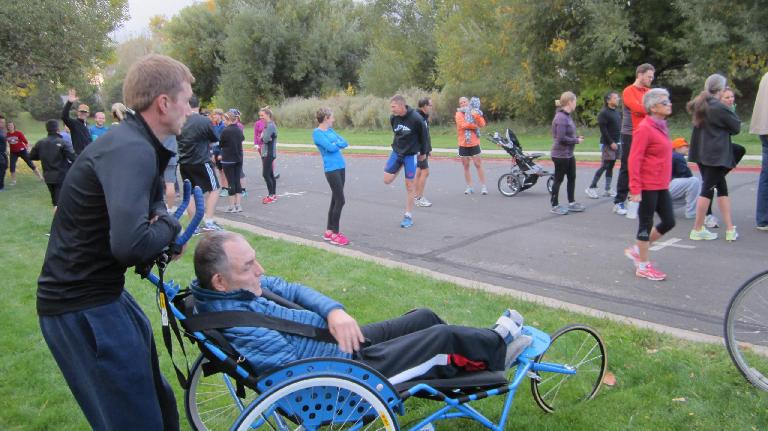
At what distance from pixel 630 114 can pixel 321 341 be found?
27.7 ft

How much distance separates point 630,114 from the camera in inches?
389

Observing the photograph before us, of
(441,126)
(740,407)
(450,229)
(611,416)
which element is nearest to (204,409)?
(611,416)

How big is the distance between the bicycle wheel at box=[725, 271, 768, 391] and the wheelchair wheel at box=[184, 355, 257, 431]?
2959mm

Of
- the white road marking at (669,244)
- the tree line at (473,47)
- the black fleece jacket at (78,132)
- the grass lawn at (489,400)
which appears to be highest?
the tree line at (473,47)

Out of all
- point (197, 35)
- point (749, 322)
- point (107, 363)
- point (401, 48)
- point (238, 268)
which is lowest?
point (749, 322)

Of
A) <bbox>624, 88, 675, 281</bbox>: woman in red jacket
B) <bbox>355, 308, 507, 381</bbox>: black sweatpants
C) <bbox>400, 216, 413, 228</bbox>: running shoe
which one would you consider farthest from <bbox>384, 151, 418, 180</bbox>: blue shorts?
<bbox>355, 308, 507, 381</bbox>: black sweatpants

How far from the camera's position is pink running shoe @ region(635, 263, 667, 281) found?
6.14 m

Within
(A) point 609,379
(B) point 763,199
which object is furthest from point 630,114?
(A) point 609,379

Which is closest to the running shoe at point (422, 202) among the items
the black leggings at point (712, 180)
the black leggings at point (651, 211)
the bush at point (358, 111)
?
the black leggings at point (712, 180)

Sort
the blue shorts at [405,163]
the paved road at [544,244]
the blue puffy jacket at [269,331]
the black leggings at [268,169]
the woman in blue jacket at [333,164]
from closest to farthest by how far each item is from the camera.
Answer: the blue puffy jacket at [269,331]
the paved road at [544,244]
the woman in blue jacket at [333,164]
the blue shorts at [405,163]
the black leggings at [268,169]

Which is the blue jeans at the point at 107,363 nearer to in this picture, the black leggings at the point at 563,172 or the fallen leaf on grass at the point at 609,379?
the fallen leaf on grass at the point at 609,379

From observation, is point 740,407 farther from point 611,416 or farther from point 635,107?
point 635,107

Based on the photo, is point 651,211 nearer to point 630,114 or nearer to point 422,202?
point 630,114

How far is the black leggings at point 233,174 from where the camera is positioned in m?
11.0
